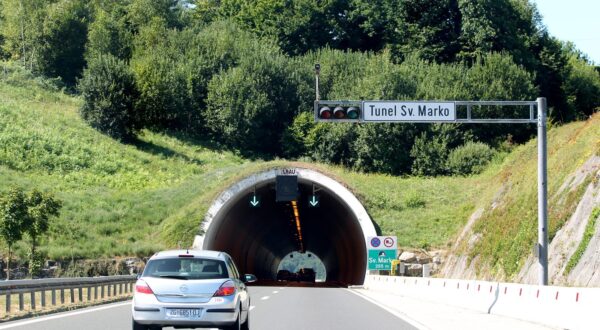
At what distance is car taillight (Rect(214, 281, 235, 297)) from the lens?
16031 mm

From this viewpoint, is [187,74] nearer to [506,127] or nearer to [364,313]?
[506,127]

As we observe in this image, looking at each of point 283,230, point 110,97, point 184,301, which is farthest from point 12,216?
point 110,97

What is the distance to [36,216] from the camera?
44250 millimetres

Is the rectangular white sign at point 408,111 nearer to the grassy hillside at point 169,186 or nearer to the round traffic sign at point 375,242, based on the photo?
the grassy hillside at point 169,186

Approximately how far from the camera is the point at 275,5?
4156 inches

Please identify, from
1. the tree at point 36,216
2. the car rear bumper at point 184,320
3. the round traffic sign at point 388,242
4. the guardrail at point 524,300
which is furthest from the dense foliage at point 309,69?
the car rear bumper at point 184,320

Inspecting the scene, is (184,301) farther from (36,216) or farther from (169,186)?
(169,186)

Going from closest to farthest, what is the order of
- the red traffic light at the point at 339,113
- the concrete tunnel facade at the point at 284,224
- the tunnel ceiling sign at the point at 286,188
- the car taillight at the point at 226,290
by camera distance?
the car taillight at the point at 226,290, the red traffic light at the point at 339,113, the concrete tunnel facade at the point at 284,224, the tunnel ceiling sign at the point at 286,188

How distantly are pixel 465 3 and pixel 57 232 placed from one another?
51.8 m

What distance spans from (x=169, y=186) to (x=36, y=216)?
76.2ft

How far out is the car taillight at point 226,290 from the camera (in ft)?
52.6

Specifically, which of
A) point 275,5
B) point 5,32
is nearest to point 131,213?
point 275,5

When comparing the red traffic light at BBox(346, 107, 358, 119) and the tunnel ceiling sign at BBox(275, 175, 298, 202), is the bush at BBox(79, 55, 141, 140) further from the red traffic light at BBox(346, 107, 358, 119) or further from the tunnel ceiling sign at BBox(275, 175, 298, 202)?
the red traffic light at BBox(346, 107, 358, 119)

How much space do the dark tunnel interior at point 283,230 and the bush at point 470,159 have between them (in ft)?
38.8
